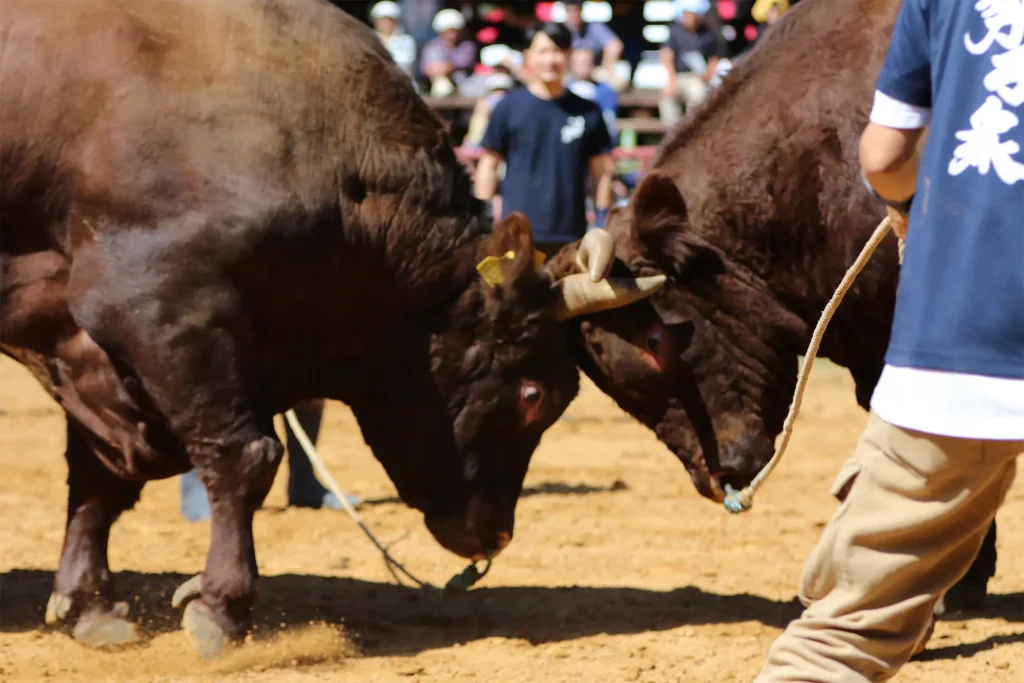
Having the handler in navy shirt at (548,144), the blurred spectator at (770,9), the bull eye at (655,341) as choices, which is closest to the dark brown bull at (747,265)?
the bull eye at (655,341)

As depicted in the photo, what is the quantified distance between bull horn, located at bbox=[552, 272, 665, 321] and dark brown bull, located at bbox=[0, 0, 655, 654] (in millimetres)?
21

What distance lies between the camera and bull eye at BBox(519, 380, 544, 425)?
519 centimetres

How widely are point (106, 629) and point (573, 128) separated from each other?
4.46 meters

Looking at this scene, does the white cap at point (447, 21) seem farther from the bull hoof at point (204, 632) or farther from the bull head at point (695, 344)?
the bull hoof at point (204, 632)

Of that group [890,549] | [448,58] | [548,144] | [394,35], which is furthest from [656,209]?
[448,58]

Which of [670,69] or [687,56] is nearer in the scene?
[687,56]

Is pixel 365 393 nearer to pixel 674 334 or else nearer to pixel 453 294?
pixel 453 294

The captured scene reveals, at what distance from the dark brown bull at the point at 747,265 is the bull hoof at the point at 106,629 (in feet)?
6.36

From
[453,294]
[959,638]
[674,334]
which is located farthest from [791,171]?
[959,638]

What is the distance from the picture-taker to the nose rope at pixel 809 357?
3521 millimetres

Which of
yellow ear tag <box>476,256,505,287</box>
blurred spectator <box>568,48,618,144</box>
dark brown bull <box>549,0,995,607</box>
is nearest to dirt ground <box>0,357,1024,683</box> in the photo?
dark brown bull <box>549,0,995,607</box>

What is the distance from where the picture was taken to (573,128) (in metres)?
8.42

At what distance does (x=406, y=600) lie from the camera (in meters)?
5.68

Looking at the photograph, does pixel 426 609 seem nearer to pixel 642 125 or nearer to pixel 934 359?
pixel 934 359
